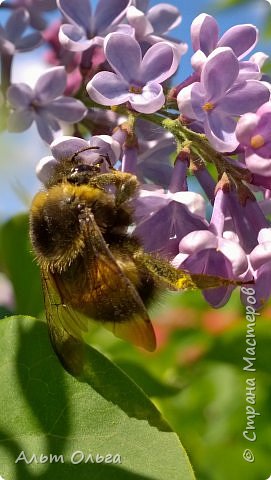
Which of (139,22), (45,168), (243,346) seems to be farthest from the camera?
(243,346)

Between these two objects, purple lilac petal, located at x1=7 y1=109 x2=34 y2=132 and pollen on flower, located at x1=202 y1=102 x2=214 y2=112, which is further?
purple lilac petal, located at x1=7 y1=109 x2=34 y2=132

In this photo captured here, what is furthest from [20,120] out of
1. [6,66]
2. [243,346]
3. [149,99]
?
[243,346]

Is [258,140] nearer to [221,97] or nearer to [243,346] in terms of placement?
[221,97]

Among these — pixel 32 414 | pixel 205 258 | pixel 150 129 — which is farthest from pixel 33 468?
pixel 150 129

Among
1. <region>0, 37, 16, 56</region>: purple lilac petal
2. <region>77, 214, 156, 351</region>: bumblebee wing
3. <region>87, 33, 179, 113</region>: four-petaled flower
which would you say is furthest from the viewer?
<region>0, 37, 16, 56</region>: purple lilac petal

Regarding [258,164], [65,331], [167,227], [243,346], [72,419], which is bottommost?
[243,346]

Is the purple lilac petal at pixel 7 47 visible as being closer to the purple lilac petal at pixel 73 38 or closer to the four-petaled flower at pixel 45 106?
the four-petaled flower at pixel 45 106

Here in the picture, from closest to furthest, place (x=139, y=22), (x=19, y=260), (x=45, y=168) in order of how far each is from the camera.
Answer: (x=45, y=168) < (x=139, y=22) < (x=19, y=260)

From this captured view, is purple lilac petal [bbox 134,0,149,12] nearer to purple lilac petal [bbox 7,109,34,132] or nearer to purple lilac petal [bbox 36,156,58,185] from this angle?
purple lilac petal [bbox 7,109,34,132]

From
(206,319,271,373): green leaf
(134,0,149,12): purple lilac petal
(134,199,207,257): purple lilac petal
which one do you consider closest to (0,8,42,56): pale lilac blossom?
(134,0,149,12): purple lilac petal
